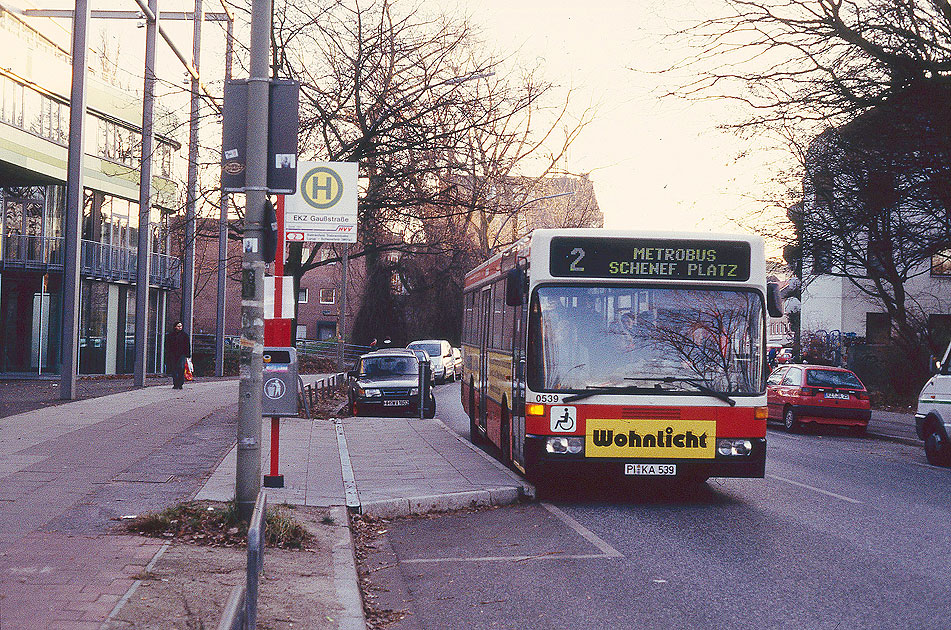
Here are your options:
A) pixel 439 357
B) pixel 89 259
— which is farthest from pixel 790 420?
pixel 89 259

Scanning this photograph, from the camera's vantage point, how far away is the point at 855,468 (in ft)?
47.6

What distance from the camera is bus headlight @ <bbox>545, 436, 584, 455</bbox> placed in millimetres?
10195

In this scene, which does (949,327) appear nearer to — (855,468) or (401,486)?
(855,468)

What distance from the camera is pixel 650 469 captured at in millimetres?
10297

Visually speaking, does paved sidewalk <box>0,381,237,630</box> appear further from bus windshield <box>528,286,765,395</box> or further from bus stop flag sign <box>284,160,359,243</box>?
bus windshield <box>528,286,765,395</box>

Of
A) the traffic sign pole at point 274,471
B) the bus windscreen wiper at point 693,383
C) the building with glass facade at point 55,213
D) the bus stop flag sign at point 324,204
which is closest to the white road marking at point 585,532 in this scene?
the bus windscreen wiper at point 693,383

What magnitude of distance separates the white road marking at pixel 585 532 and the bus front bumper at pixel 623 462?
45cm

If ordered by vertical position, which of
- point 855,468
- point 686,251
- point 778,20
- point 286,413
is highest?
point 778,20

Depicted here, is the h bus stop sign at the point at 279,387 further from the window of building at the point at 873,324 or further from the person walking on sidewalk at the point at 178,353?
the window of building at the point at 873,324

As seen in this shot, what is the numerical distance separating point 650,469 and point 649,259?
7.00ft

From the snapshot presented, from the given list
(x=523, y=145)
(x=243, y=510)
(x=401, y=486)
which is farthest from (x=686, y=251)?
(x=523, y=145)

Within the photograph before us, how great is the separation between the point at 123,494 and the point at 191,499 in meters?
0.75

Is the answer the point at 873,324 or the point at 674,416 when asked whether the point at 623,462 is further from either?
the point at 873,324

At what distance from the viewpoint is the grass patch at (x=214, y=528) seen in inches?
300
